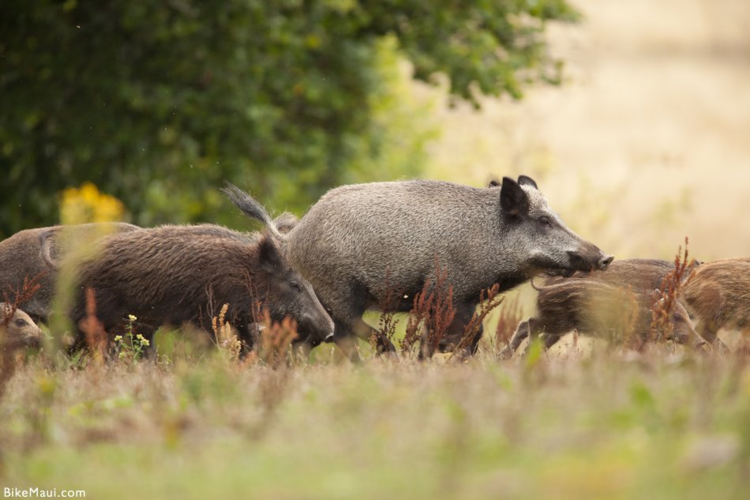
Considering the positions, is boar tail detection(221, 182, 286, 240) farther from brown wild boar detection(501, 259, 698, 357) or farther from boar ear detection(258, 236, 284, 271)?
brown wild boar detection(501, 259, 698, 357)

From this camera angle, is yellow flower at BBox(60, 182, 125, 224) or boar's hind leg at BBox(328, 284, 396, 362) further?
boar's hind leg at BBox(328, 284, 396, 362)

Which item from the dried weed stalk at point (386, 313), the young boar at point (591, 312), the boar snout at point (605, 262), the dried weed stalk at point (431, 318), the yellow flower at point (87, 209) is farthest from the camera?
the boar snout at point (605, 262)

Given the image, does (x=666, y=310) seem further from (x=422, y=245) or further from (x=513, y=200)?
(x=422, y=245)

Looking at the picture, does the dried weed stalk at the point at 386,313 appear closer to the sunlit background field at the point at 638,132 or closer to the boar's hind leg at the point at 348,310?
the boar's hind leg at the point at 348,310

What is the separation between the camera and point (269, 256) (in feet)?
31.9

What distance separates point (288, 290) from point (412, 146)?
17913 millimetres

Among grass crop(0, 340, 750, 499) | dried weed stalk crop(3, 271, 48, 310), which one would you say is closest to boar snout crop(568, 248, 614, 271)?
grass crop(0, 340, 750, 499)

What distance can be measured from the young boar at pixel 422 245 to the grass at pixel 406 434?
2682 mm

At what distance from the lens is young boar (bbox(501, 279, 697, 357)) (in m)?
8.20

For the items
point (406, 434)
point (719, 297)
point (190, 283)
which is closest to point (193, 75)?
point (190, 283)

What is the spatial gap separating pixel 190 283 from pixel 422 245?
191cm

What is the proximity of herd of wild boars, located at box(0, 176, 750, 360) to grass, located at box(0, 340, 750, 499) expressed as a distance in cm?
268

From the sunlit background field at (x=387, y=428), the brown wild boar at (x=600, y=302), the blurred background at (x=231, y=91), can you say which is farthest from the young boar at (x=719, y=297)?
the blurred background at (x=231, y=91)

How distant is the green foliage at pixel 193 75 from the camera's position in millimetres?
17266
